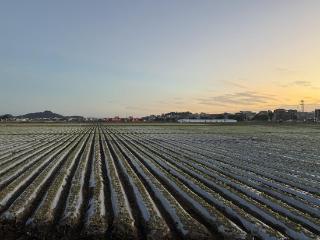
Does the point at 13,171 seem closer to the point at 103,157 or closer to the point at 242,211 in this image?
the point at 103,157

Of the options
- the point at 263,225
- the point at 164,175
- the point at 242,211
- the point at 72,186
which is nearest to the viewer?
the point at 263,225

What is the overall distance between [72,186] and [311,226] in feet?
24.7

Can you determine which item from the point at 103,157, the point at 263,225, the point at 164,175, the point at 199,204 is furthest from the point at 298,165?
the point at 263,225

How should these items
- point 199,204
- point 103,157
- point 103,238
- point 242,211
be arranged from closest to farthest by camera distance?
point 103,238
point 242,211
point 199,204
point 103,157

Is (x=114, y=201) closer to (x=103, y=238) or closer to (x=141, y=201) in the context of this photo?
(x=141, y=201)

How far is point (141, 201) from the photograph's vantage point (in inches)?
469

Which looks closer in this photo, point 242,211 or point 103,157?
point 242,211

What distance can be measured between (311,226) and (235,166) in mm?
10956

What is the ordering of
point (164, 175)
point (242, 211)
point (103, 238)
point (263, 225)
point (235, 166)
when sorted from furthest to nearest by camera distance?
point (235, 166) → point (164, 175) → point (242, 211) → point (263, 225) → point (103, 238)

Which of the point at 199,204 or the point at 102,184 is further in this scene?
the point at 102,184

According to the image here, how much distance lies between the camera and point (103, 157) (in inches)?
952

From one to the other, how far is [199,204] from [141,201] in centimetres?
153

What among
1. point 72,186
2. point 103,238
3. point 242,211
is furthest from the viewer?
point 72,186

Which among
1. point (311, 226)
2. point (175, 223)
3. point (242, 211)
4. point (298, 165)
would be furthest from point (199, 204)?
point (298, 165)
